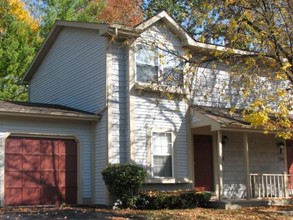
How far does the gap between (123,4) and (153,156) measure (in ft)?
57.0

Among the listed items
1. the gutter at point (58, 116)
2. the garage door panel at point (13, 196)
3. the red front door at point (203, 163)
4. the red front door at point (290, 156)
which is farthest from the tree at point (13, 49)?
the red front door at point (290, 156)

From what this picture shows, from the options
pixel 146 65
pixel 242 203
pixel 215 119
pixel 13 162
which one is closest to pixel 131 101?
pixel 146 65

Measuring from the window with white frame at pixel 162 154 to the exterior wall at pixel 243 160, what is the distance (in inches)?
110

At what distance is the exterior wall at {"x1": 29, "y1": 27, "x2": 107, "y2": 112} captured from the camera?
18.0 m

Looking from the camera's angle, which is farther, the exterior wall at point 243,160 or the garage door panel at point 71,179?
the exterior wall at point 243,160

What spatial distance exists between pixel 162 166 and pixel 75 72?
202 inches

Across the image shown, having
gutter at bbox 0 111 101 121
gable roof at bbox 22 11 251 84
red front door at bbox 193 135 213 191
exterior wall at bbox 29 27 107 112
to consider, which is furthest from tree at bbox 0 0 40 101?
red front door at bbox 193 135 213 191

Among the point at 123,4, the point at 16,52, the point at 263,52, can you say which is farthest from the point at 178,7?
the point at 263,52

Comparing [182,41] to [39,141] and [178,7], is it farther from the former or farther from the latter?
[178,7]

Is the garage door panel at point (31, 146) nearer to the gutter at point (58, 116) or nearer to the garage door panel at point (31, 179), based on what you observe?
the garage door panel at point (31, 179)

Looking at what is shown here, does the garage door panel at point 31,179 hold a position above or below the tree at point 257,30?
below

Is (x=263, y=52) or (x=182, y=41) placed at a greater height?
(x=182, y=41)

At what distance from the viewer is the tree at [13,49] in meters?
28.8

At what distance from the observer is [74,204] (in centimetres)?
1744
